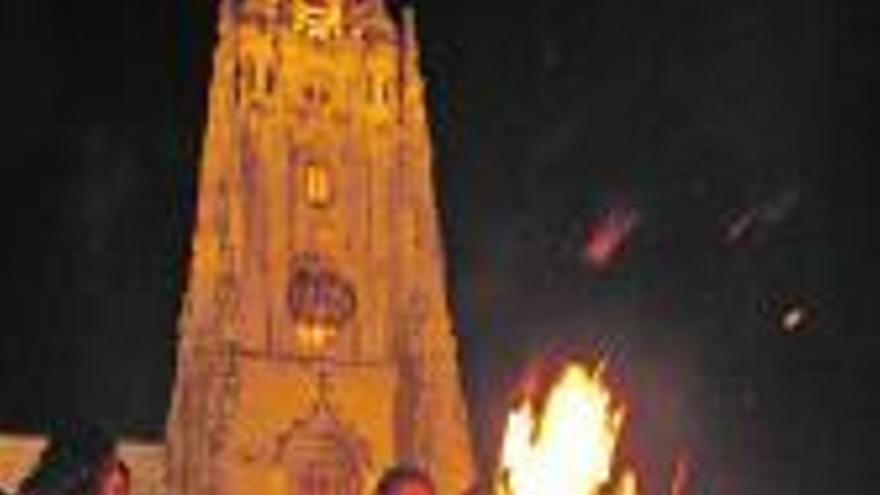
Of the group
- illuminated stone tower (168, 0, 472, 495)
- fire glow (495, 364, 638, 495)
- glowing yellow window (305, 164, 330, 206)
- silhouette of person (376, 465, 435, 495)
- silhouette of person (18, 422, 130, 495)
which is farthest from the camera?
glowing yellow window (305, 164, 330, 206)

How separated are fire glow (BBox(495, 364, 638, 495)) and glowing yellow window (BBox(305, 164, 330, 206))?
51.4 meters

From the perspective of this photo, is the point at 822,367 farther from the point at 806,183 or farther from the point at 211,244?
the point at 211,244

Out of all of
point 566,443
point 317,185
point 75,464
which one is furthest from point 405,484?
point 317,185

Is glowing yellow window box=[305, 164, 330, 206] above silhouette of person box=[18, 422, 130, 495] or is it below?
above

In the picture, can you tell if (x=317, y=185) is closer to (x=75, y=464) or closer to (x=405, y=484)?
(x=405, y=484)

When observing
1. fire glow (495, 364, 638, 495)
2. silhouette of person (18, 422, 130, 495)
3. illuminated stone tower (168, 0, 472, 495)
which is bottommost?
silhouette of person (18, 422, 130, 495)

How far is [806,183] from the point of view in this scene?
3644cm

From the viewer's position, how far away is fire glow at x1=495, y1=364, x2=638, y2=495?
12.8 metres

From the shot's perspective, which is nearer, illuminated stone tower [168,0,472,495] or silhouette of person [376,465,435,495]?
silhouette of person [376,465,435,495]

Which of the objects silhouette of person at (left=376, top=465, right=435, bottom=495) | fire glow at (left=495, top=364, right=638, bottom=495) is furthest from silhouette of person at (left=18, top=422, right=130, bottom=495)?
fire glow at (left=495, top=364, right=638, bottom=495)

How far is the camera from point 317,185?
6725 centimetres

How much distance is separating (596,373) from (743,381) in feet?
83.8

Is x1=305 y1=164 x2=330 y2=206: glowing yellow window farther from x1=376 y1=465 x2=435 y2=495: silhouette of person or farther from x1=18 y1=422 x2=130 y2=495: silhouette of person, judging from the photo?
x1=18 y1=422 x2=130 y2=495: silhouette of person

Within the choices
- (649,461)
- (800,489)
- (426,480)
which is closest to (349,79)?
(649,461)
